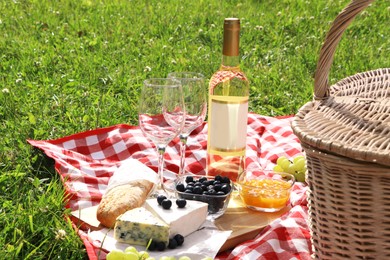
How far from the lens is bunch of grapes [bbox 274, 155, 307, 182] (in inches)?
128

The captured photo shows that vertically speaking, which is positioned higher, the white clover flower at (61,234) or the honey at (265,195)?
the honey at (265,195)

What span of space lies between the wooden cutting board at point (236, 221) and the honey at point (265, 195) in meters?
0.03

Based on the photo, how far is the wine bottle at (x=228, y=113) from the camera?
2986mm

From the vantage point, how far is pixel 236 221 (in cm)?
280

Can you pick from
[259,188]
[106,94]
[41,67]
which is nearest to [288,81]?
[106,94]

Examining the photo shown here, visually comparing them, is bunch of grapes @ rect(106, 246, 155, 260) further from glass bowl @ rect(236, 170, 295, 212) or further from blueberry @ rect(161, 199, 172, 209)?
glass bowl @ rect(236, 170, 295, 212)

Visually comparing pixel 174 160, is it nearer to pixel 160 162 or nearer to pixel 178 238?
pixel 160 162

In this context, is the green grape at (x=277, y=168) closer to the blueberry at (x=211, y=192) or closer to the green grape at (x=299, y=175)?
the green grape at (x=299, y=175)

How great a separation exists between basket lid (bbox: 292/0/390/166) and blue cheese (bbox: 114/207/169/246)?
572 millimetres

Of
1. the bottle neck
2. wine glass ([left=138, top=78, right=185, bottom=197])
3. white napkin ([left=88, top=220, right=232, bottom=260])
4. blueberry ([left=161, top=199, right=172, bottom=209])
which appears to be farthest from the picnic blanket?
the bottle neck

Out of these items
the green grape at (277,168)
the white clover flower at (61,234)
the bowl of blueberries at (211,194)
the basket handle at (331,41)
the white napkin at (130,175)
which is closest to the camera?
the basket handle at (331,41)

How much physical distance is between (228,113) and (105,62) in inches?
73.7

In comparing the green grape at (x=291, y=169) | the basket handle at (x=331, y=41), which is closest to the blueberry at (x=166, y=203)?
the basket handle at (x=331, y=41)

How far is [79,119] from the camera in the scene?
3896 millimetres
